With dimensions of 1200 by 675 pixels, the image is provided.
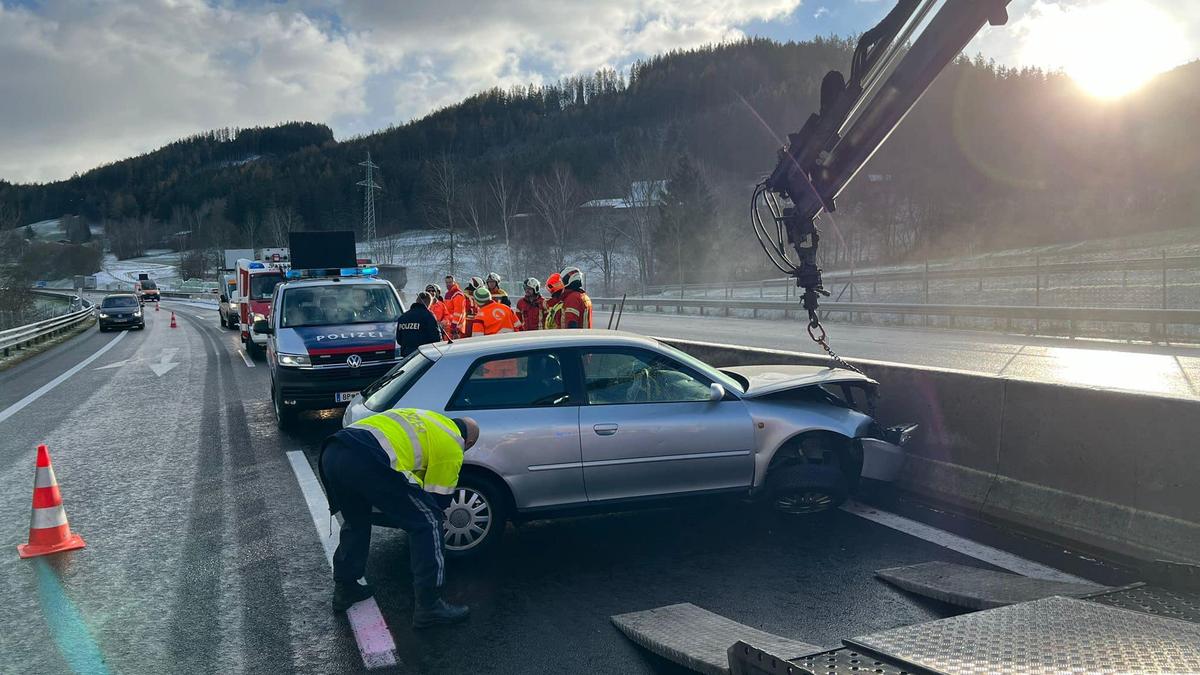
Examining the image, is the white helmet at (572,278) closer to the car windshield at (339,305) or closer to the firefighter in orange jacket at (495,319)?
the firefighter in orange jacket at (495,319)

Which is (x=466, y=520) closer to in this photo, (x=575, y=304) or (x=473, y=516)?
(x=473, y=516)

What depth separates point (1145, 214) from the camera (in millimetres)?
47250

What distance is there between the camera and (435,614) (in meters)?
4.36

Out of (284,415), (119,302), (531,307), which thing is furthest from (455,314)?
(119,302)

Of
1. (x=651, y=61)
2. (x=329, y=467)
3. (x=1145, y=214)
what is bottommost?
(x=329, y=467)

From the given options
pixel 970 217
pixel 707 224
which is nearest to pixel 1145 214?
pixel 970 217

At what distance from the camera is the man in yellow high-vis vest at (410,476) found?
14.0ft

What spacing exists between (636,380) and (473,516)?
1479 millimetres

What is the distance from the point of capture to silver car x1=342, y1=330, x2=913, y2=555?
5.38 m

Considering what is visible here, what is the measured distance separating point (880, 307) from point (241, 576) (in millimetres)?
23036

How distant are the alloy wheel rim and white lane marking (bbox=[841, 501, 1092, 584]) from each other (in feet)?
9.42

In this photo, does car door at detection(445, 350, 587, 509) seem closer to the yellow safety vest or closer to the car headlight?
the yellow safety vest

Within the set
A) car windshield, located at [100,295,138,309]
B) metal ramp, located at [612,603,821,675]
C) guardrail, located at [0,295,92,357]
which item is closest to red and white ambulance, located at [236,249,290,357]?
guardrail, located at [0,295,92,357]

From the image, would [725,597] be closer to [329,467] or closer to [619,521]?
[619,521]
